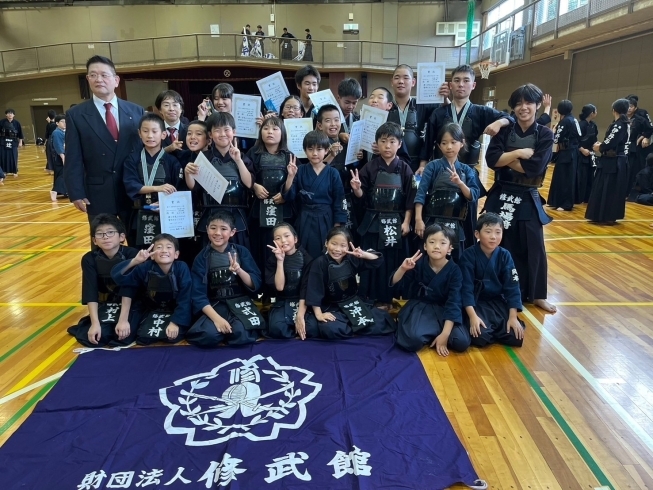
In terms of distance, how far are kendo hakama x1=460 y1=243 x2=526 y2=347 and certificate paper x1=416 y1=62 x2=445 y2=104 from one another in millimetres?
1373

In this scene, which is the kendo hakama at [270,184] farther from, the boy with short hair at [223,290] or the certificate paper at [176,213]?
the certificate paper at [176,213]

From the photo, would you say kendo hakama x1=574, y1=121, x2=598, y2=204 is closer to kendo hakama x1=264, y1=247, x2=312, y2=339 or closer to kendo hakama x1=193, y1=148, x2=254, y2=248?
kendo hakama x1=264, y1=247, x2=312, y2=339

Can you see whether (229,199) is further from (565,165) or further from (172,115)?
(565,165)

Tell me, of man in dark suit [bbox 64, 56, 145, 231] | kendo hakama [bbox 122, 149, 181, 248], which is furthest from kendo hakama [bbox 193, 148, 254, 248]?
man in dark suit [bbox 64, 56, 145, 231]

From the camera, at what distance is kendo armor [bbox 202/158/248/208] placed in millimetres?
3427

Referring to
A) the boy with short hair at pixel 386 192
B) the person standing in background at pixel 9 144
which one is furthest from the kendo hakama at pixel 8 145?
the boy with short hair at pixel 386 192

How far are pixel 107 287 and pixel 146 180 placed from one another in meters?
0.84

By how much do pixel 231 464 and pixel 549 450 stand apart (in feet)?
4.99

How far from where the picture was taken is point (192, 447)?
2.18 metres

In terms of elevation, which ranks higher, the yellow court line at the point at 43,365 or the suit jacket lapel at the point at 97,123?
the suit jacket lapel at the point at 97,123

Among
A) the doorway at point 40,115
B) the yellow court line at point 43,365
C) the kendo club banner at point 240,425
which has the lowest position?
the yellow court line at point 43,365

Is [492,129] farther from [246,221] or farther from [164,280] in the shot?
[164,280]

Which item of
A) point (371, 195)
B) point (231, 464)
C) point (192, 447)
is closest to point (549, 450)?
point (231, 464)

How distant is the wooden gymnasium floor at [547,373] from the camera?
84.2 inches
